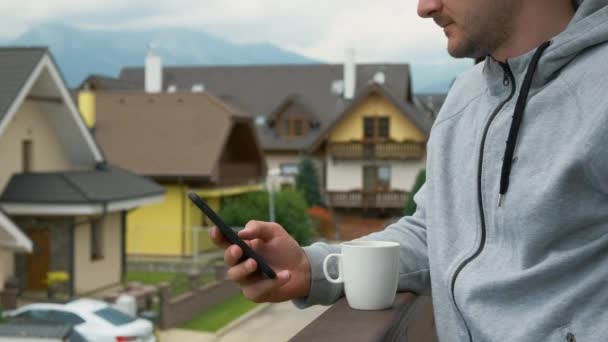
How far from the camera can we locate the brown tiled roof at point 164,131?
2630 cm

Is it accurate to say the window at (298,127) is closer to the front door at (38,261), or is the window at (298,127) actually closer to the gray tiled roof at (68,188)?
the gray tiled roof at (68,188)

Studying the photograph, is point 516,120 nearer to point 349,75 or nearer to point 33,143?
point 33,143

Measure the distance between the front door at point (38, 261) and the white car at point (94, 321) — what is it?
5322 mm

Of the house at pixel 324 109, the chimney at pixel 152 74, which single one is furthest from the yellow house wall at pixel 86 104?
the chimney at pixel 152 74

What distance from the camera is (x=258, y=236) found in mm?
1780

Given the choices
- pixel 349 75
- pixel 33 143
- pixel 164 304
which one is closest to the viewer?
pixel 164 304

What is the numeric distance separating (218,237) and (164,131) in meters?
26.5

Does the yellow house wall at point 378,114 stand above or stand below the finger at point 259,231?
above

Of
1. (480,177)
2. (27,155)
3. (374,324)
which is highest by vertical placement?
(27,155)

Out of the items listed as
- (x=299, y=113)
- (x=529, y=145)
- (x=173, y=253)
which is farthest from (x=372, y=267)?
(x=299, y=113)

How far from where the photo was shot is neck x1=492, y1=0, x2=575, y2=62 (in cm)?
166

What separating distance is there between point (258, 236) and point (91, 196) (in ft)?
56.7

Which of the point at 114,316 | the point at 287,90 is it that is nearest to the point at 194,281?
the point at 114,316

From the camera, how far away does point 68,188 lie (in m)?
18.6
